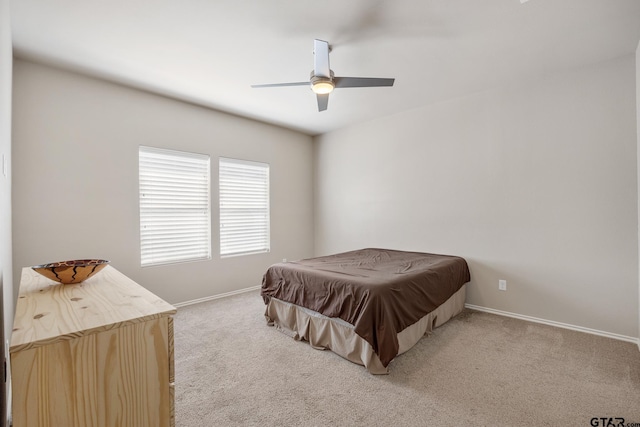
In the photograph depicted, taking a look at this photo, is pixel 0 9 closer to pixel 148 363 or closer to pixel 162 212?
pixel 148 363

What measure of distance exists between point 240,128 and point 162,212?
1.70 metres

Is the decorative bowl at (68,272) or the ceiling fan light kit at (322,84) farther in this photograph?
the ceiling fan light kit at (322,84)

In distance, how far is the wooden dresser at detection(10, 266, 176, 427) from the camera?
0.82 metres

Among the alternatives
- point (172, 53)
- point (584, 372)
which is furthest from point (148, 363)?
point (584, 372)

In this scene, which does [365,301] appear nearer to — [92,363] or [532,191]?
[92,363]

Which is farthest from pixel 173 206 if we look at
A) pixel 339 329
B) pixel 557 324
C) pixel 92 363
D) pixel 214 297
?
pixel 557 324

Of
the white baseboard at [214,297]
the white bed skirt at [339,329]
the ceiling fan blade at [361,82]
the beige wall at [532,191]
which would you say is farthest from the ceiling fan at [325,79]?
the white baseboard at [214,297]

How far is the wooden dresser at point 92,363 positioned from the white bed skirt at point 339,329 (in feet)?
5.23

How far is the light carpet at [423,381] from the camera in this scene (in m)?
1.77

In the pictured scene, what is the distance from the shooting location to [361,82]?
2453 millimetres

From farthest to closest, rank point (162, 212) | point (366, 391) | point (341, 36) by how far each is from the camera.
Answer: point (162, 212)
point (341, 36)
point (366, 391)

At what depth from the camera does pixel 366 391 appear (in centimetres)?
201

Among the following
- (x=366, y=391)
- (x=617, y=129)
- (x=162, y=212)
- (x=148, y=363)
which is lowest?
(x=366, y=391)

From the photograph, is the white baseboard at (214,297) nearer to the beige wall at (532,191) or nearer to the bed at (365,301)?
the bed at (365,301)
